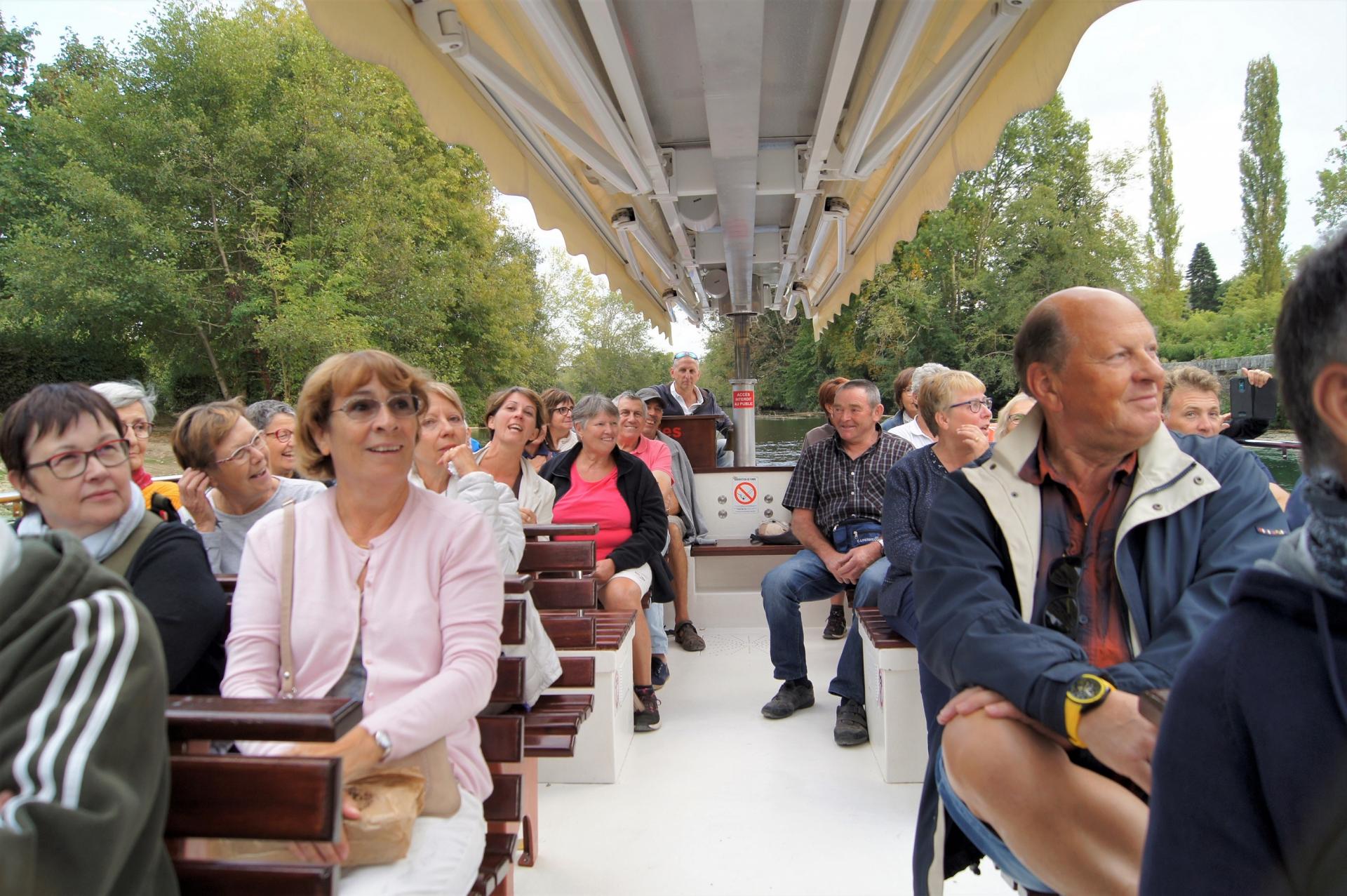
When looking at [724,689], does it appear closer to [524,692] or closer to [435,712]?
[524,692]

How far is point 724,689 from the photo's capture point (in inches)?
154

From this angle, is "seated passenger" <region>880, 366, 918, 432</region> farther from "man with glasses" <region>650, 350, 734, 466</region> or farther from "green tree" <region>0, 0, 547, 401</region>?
"green tree" <region>0, 0, 547, 401</region>

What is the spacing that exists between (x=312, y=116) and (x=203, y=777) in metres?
21.9

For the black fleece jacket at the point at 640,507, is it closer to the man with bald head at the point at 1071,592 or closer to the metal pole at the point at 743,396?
the man with bald head at the point at 1071,592

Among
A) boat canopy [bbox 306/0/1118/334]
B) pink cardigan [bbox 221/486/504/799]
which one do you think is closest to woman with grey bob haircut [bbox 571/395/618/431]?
boat canopy [bbox 306/0/1118/334]

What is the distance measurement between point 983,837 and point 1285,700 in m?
1.00

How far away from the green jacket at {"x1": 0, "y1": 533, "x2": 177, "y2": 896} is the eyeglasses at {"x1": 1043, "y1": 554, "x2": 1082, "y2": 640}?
1475 mm

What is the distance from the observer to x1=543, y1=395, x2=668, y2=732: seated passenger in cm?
369

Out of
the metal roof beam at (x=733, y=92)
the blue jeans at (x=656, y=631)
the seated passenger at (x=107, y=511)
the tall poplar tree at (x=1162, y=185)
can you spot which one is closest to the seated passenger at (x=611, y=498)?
the blue jeans at (x=656, y=631)

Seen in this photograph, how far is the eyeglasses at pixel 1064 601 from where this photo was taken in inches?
61.0

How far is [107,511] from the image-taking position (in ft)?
5.25

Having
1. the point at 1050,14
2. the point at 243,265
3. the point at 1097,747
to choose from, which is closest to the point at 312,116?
the point at 243,265

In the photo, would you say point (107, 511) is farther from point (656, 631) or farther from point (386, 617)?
point (656, 631)

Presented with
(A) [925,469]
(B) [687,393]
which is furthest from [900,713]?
(B) [687,393]
